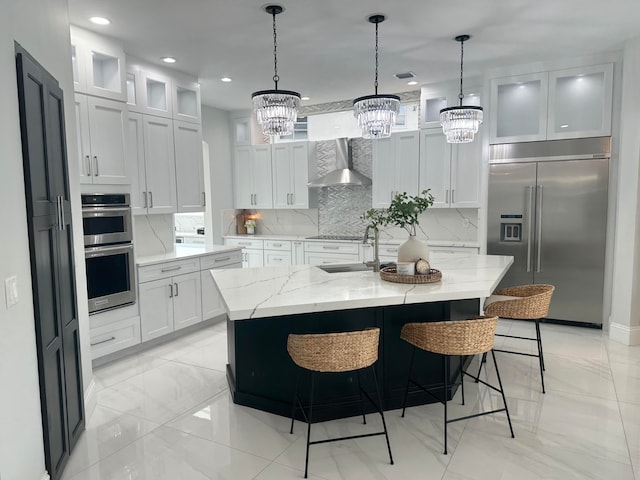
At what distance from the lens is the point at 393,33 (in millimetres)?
3875

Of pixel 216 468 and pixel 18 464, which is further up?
pixel 18 464

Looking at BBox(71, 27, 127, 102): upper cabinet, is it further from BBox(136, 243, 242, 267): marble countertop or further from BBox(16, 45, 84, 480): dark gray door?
BBox(136, 243, 242, 267): marble countertop

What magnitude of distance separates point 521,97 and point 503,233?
152 cm

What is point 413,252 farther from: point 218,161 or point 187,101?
point 218,161

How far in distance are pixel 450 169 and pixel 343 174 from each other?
1.46 meters

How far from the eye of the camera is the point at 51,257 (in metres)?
2.33

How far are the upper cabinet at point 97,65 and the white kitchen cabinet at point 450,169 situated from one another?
11.5 ft

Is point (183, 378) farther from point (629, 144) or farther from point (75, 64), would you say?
point (629, 144)

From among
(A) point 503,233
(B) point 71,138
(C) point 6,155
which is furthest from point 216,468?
(A) point 503,233

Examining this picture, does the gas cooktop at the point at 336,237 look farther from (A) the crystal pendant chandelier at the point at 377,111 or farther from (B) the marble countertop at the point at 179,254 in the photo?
(A) the crystal pendant chandelier at the point at 377,111

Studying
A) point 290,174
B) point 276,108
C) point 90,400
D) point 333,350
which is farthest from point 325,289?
point 290,174

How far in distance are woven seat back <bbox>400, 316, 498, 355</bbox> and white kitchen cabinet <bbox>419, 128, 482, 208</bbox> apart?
3.19 metres

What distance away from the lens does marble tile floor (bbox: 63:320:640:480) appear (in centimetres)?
239

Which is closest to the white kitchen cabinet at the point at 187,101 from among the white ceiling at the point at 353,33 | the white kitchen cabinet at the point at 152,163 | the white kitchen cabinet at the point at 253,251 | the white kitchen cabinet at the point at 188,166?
the white kitchen cabinet at the point at 188,166
